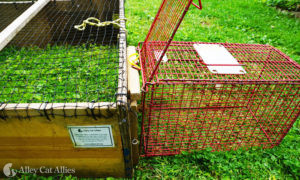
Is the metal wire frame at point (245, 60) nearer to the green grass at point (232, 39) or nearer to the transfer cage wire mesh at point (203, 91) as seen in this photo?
the transfer cage wire mesh at point (203, 91)

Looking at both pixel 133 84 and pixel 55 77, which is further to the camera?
pixel 55 77

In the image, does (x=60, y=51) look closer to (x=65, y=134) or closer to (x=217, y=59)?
(x=65, y=134)

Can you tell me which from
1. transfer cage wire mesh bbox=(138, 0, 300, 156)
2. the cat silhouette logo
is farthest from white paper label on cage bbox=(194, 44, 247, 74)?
the cat silhouette logo

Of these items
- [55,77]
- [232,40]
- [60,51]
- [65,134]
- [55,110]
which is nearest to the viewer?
[55,110]

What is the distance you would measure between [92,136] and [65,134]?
6.6 inches

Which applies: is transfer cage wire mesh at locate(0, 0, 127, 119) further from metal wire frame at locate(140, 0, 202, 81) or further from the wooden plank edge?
the wooden plank edge

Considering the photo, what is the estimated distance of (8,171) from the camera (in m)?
1.44

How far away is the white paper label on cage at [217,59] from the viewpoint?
147cm

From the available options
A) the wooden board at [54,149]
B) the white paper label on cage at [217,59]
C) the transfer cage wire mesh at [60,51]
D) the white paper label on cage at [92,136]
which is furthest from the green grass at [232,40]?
the white paper label on cage at [217,59]

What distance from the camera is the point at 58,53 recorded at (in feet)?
9.14

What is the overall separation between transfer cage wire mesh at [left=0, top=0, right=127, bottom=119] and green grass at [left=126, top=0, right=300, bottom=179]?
0.62 meters

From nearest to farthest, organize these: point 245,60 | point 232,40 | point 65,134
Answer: point 65,134
point 245,60
point 232,40

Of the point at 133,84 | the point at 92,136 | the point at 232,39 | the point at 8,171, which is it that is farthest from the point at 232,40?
the point at 8,171

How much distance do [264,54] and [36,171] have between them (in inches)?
84.4
